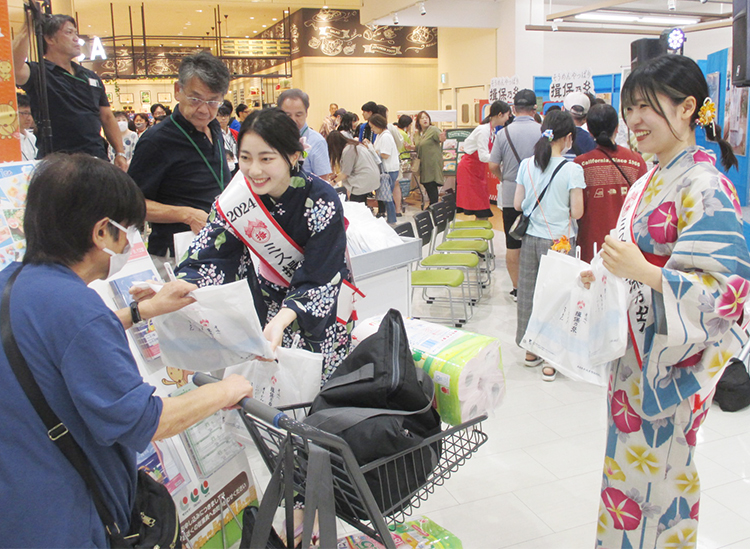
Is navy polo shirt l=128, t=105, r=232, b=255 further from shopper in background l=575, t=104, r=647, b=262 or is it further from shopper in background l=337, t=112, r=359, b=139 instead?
shopper in background l=337, t=112, r=359, b=139

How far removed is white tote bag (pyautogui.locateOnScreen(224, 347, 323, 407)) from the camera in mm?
1646

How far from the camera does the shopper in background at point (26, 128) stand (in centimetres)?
362

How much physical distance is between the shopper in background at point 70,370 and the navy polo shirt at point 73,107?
2.51 metres

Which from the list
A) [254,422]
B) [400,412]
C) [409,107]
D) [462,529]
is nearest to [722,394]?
[462,529]

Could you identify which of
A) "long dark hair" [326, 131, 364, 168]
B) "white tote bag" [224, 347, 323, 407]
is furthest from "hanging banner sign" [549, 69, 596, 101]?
"white tote bag" [224, 347, 323, 407]

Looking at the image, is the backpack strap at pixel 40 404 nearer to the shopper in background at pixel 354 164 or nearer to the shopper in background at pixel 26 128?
the shopper in background at pixel 26 128

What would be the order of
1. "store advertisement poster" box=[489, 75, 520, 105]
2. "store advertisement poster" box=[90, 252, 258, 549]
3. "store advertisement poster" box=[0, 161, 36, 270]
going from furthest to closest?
"store advertisement poster" box=[489, 75, 520, 105]
"store advertisement poster" box=[0, 161, 36, 270]
"store advertisement poster" box=[90, 252, 258, 549]

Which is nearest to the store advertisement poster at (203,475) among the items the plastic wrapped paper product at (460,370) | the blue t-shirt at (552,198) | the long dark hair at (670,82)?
the plastic wrapped paper product at (460,370)

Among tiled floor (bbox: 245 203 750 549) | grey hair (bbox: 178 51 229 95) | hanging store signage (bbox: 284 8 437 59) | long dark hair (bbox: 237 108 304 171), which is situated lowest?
tiled floor (bbox: 245 203 750 549)

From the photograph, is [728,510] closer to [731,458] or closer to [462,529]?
[731,458]

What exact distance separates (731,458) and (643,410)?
159cm

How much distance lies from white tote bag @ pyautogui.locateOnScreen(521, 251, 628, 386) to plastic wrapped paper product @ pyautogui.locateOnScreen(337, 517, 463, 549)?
2.24 feet

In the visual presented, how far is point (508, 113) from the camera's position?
6.46 meters

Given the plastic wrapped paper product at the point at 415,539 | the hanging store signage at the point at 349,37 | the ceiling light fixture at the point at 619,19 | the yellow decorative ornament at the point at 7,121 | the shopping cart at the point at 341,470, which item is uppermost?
the hanging store signage at the point at 349,37
